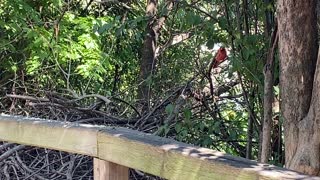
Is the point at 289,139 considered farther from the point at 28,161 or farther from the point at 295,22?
the point at 28,161

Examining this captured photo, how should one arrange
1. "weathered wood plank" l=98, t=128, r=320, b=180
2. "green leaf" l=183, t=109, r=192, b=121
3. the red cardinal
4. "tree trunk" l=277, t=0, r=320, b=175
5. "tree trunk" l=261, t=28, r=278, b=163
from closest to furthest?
1. "weathered wood plank" l=98, t=128, r=320, b=180
2. "tree trunk" l=277, t=0, r=320, b=175
3. "tree trunk" l=261, t=28, r=278, b=163
4. the red cardinal
5. "green leaf" l=183, t=109, r=192, b=121

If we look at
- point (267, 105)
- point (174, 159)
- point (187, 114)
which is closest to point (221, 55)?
point (187, 114)

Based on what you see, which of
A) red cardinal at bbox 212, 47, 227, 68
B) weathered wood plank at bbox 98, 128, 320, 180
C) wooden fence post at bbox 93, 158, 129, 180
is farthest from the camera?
red cardinal at bbox 212, 47, 227, 68

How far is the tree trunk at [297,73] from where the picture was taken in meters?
1.69

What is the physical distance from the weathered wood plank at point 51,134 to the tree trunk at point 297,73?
2.16 ft

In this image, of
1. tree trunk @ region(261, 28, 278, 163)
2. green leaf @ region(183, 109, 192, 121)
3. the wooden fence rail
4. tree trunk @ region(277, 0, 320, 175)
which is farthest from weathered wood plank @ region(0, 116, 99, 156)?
green leaf @ region(183, 109, 192, 121)

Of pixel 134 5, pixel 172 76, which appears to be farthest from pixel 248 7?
pixel 134 5

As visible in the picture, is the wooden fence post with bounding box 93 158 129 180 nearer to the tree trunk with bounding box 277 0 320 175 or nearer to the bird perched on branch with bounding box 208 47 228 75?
the tree trunk with bounding box 277 0 320 175

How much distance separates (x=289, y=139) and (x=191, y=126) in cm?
129

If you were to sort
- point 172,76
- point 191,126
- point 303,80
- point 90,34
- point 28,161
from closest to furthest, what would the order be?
point 303,80
point 191,126
point 28,161
point 172,76
point 90,34

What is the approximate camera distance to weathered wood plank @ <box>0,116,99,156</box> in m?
1.94

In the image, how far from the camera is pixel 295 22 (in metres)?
1.77

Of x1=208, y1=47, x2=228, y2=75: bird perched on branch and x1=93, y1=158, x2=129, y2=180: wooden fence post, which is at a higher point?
x1=208, y1=47, x2=228, y2=75: bird perched on branch

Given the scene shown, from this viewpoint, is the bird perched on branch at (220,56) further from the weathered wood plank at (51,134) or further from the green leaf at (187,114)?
the weathered wood plank at (51,134)
